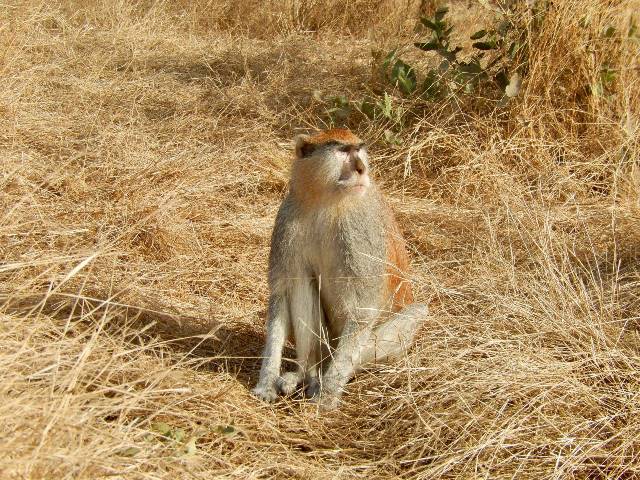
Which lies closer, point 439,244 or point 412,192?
point 439,244

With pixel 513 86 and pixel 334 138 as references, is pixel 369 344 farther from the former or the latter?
pixel 513 86

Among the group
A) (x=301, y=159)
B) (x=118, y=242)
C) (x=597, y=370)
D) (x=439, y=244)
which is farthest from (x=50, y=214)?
(x=597, y=370)

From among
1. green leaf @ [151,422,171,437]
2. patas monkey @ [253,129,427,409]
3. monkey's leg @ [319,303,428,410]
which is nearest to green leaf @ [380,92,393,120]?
patas monkey @ [253,129,427,409]

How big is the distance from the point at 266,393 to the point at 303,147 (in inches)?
37.9

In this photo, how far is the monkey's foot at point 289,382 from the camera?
332cm

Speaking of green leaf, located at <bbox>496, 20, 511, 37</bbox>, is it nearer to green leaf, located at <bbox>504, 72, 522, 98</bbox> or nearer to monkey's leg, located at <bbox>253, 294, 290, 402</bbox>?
green leaf, located at <bbox>504, 72, 522, 98</bbox>

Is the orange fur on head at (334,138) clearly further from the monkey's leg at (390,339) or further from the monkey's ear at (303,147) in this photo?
the monkey's leg at (390,339)

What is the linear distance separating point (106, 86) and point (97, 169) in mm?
1522

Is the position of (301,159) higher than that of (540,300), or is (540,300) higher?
(301,159)

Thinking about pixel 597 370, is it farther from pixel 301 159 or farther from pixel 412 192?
pixel 412 192

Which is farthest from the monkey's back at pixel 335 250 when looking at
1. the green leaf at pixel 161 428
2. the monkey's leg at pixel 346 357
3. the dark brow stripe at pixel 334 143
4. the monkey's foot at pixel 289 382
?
the green leaf at pixel 161 428

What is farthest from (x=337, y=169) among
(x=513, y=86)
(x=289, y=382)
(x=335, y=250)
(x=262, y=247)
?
(x=513, y=86)

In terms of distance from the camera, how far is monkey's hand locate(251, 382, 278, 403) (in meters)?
3.26

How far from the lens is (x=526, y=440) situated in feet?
9.02
